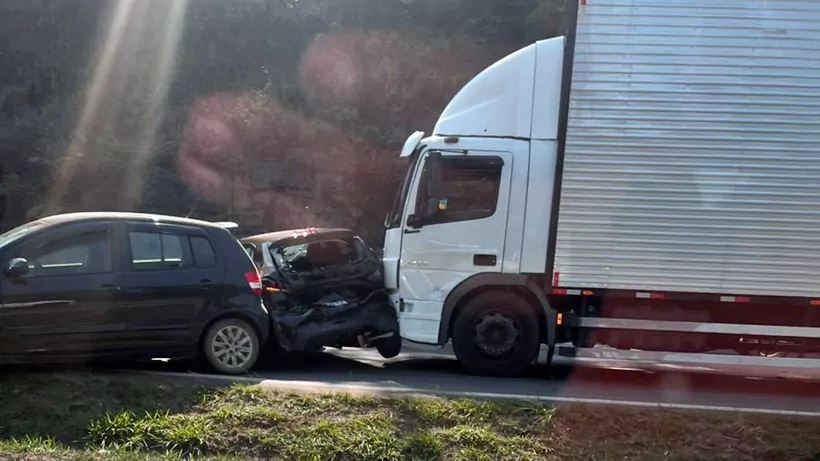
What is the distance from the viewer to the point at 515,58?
28.2 ft

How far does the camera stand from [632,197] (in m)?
8.05

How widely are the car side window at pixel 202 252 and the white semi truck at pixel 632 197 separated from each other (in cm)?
211

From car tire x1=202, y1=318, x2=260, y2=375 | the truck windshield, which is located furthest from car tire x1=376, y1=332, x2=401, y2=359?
car tire x1=202, y1=318, x2=260, y2=375

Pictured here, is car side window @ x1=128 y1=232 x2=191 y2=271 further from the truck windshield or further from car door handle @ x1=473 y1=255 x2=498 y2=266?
car door handle @ x1=473 y1=255 x2=498 y2=266

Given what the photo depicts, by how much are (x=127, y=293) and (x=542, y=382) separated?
14.6ft

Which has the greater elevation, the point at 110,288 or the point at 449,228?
the point at 449,228

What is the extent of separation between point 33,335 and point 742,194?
7.14 meters

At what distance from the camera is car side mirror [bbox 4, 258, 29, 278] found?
6.78 metres

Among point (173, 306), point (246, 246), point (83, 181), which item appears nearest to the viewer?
point (173, 306)

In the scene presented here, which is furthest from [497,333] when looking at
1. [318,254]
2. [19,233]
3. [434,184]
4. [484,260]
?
[19,233]

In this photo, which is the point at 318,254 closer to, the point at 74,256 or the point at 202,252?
the point at 202,252

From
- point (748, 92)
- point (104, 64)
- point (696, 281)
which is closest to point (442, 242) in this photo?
point (696, 281)

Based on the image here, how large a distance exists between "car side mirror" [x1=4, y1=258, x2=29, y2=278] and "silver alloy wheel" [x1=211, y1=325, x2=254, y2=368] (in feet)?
6.31

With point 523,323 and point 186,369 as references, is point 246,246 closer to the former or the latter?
point 186,369
